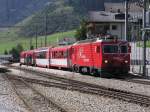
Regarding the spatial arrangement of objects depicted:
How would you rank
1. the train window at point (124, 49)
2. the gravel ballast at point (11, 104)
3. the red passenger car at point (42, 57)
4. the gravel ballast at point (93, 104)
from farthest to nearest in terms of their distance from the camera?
the red passenger car at point (42, 57), the train window at point (124, 49), the gravel ballast at point (11, 104), the gravel ballast at point (93, 104)

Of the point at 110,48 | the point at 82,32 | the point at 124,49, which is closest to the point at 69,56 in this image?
the point at 124,49

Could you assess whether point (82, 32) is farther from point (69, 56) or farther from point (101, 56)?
point (101, 56)

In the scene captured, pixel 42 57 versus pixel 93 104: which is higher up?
pixel 93 104

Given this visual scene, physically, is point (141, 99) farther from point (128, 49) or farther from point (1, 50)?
point (1, 50)

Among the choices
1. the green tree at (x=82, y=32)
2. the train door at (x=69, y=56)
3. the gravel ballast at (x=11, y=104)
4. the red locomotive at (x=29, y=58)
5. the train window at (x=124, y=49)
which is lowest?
Answer: the red locomotive at (x=29, y=58)

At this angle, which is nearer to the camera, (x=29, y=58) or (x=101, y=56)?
(x=101, y=56)

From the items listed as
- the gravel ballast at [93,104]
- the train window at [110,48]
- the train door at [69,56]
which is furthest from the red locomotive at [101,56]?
the gravel ballast at [93,104]

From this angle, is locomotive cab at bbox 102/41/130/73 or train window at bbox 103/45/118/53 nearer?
locomotive cab at bbox 102/41/130/73

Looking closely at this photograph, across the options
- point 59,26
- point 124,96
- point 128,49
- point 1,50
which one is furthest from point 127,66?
point 1,50

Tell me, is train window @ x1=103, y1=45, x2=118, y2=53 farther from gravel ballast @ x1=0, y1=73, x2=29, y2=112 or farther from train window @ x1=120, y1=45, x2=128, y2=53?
gravel ballast @ x1=0, y1=73, x2=29, y2=112

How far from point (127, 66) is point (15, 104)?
17.9 metres

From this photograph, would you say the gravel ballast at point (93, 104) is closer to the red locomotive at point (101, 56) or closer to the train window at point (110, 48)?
the red locomotive at point (101, 56)

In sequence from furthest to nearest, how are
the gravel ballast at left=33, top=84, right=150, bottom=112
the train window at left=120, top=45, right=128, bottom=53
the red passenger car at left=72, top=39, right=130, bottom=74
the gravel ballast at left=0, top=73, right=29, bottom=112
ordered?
the train window at left=120, top=45, right=128, bottom=53, the red passenger car at left=72, top=39, right=130, bottom=74, the gravel ballast at left=0, top=73, right=29, bottom=112, the gravel ballast at left=33, top=84, right=150, bottom=112

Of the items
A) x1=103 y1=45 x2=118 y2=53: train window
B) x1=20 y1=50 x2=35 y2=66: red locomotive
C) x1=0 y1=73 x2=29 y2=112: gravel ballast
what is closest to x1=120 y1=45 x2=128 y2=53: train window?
x1=103 y1=45 x2=118 y2=53: train window
